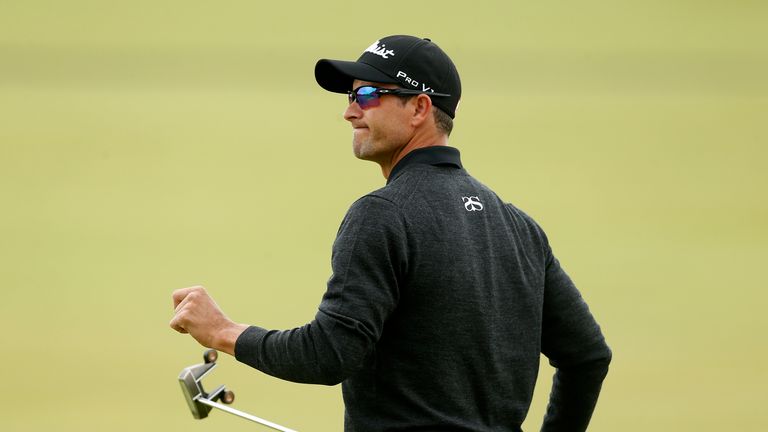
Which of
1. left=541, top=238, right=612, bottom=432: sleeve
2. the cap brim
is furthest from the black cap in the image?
left=541, top=238, right=612, bottom=432: sleeve

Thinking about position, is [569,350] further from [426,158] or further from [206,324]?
[206,324]

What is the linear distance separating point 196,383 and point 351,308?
0.41 meters

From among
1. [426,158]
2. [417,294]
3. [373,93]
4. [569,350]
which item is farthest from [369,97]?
[569,350]

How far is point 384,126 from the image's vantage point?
140 centimetres

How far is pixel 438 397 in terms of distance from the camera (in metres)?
1.28

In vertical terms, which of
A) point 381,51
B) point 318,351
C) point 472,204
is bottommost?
point 318,351

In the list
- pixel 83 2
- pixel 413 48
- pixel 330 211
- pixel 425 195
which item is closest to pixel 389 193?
pixel 425 195

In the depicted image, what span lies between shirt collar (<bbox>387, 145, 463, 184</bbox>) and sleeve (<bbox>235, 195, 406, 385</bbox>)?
0.14m

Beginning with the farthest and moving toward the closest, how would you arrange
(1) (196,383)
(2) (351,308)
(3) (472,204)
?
1. (1) (196,383)
2. (3) (472,204)
3. (2) (351,308)

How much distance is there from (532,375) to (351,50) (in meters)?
1.86

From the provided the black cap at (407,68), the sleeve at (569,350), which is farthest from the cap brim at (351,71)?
the sleeve at (569,350)

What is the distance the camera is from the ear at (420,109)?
1.41 m

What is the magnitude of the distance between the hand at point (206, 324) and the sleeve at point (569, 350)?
47 centimetres

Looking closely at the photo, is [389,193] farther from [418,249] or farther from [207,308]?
[207,308]
